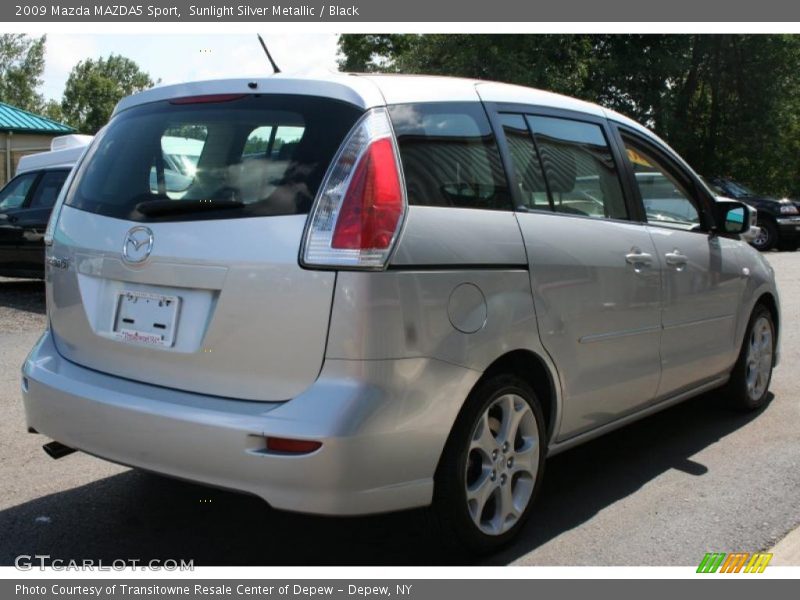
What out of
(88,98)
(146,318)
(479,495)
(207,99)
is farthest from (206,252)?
(88,98)

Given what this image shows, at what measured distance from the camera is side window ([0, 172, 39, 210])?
36.2 feet

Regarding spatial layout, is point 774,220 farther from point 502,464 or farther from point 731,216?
point 502,464

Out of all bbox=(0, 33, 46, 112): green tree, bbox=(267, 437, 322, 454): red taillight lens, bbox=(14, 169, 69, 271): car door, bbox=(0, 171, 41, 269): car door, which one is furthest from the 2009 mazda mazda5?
bbox=(0, 33, 46, 112): green tree

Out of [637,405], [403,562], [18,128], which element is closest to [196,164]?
[403,562]

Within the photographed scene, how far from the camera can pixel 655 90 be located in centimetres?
2797

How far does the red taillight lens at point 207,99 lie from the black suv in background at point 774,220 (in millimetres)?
18030

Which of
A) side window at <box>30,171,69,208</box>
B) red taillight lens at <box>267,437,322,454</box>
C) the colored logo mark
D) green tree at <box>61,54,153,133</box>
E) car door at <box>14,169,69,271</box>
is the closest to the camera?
red taillight lens at <box>267,437,322,454</box>

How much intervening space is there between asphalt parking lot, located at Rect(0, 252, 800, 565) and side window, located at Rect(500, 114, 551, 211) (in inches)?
53.9

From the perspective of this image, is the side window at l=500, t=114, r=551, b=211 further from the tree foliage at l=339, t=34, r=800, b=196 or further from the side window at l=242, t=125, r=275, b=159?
the tree foliage at l=339, t=34, r=800, b=196

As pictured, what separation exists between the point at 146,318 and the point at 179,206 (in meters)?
0.41

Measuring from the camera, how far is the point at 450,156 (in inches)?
128
